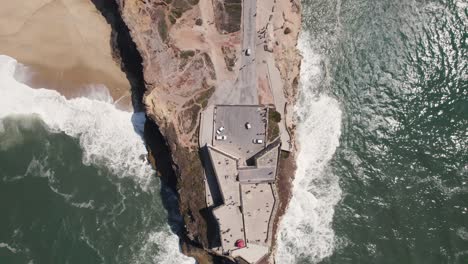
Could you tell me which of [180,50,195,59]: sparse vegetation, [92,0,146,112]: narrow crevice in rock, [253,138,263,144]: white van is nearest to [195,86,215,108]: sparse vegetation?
[180,50,195,59]: sparse vegetation

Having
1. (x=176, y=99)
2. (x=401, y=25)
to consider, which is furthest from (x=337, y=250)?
(x=401, y=25)

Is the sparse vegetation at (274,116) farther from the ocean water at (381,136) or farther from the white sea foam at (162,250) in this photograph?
the white sea foam at (162,250)

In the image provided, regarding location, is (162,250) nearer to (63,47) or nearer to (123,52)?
(123,52)

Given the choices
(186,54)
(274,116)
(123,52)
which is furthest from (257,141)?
(123,52)

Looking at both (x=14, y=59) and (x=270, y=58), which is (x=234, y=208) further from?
(x=14, y=59)

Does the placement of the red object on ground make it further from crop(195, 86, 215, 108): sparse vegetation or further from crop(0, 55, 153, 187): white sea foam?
crop(195, 86, 215, 108): sparse vegetation

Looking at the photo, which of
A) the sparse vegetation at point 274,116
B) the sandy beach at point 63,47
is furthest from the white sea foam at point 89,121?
the sparse vegetation at point 274,116

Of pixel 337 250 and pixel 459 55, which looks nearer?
pixel 337 250
